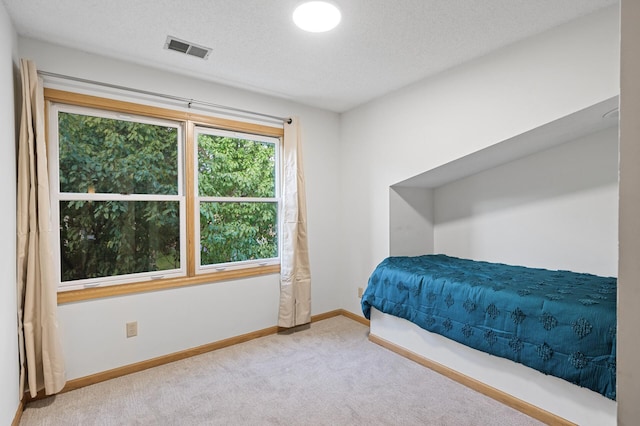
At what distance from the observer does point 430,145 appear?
2980mm

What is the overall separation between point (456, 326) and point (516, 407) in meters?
0.56

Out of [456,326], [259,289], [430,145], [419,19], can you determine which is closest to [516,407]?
[456,326]

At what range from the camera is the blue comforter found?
1.76 meters

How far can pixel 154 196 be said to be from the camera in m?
2.78

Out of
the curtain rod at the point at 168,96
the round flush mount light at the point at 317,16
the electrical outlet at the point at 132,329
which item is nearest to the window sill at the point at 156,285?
the electrical outlet at the point at 132,329

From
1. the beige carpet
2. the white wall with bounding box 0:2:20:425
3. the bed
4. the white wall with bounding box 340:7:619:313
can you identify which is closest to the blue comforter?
the bed

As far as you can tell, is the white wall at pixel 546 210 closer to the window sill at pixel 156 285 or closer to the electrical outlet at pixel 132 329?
the window sill at pixel 156 285

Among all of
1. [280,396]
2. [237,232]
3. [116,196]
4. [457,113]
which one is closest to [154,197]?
[116,196]

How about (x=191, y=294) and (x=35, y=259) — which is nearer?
(x=35, y=259)

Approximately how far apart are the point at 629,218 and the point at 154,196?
2.90 metres

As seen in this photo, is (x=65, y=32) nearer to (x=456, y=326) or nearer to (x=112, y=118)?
(x=112, y=118)

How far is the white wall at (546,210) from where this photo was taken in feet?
8.34

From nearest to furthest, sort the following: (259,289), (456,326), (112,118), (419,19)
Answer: (419,19) < (456,326) < (112,118) < (259,289)

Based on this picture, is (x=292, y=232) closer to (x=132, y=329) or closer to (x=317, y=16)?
(x=132, y=329)
